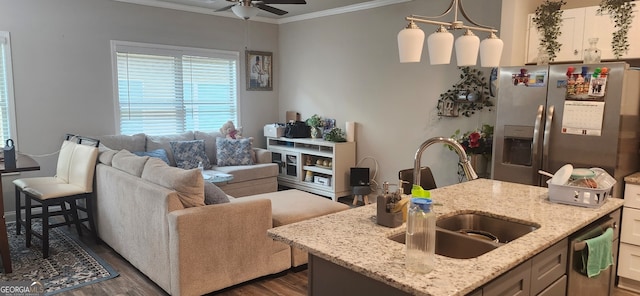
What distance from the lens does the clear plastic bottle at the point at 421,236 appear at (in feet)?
4.81

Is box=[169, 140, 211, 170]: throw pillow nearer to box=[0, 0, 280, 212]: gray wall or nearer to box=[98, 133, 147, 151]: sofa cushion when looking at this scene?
box=[98, 133, 147, 151]: sofa cushion

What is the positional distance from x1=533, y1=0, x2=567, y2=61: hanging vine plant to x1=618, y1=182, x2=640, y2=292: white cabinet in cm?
128

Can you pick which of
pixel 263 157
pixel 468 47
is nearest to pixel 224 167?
pixel 263 157

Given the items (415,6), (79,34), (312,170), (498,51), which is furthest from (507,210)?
(79,34)

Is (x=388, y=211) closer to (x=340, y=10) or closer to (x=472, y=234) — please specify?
(x=472, y=234)

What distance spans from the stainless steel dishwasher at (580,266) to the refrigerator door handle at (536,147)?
1049 millimetres

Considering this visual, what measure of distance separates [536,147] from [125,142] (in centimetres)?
443

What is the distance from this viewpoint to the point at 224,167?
5.77m

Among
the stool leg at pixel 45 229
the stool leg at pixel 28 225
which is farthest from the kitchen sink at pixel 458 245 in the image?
the stool leg at pixel 28 225

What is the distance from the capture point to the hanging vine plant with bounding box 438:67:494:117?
4.62m

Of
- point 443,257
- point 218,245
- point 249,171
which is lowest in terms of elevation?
point 218,245

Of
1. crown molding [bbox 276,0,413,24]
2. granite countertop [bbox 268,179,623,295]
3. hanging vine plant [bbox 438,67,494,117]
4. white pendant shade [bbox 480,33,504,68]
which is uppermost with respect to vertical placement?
crown molding [bbox 276,0,413,24]

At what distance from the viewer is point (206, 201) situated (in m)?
3.26

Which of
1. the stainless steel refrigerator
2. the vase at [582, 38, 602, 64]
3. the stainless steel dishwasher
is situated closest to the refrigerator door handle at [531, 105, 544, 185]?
the stainless steel refrigerator
